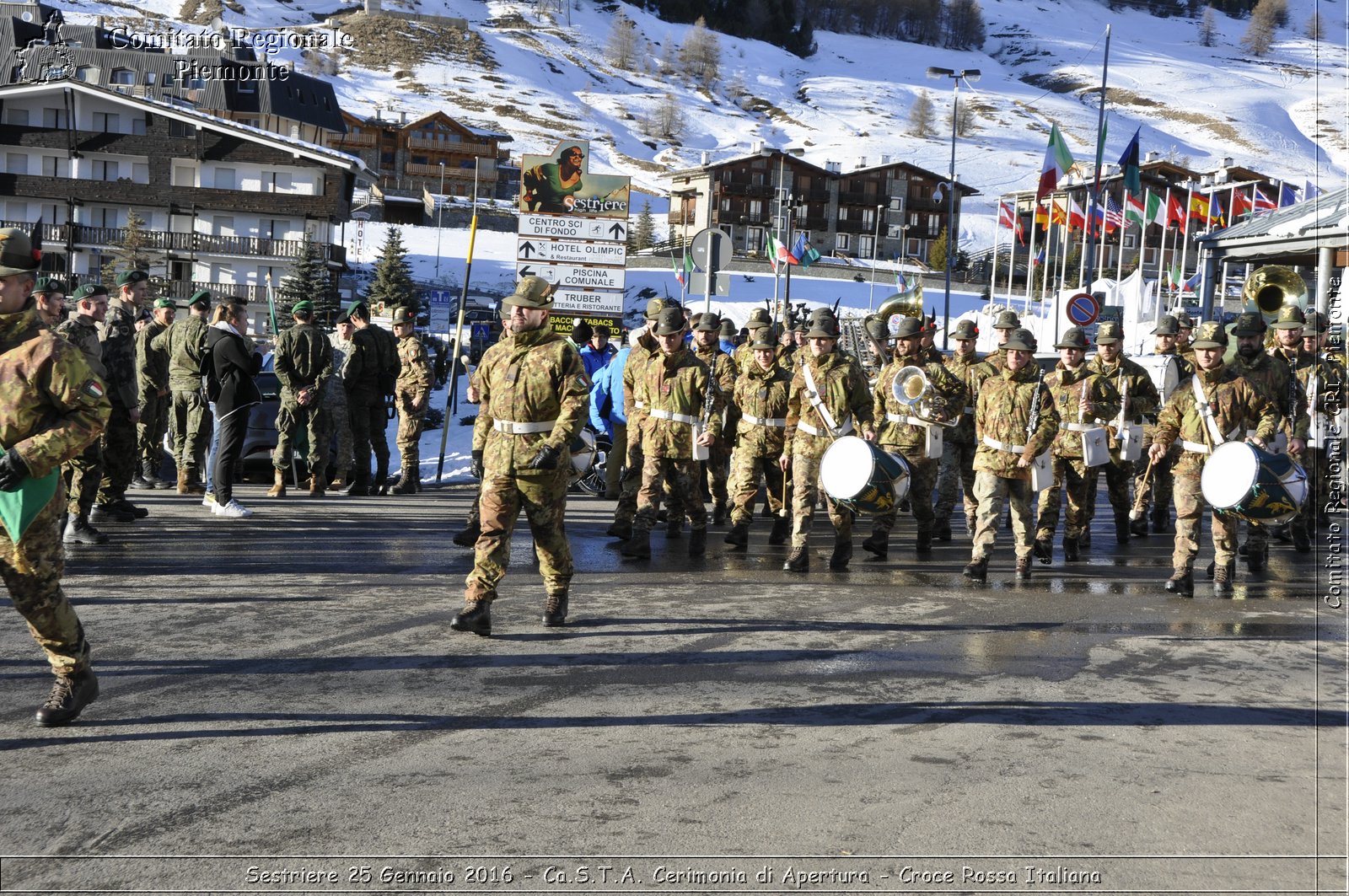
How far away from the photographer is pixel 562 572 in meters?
8.27

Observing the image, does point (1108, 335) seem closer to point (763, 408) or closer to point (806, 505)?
point (763, 408)

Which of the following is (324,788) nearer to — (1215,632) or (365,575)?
(365,575)

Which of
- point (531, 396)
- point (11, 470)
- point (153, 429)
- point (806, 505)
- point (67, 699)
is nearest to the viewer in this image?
point (11, 470)

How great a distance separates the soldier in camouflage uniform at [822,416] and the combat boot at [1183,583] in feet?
8.21

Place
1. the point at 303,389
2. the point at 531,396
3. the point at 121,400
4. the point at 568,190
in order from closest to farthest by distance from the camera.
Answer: the point at 531,396 < the point at 121,400 < the point at 303,389 < the point at 568,190

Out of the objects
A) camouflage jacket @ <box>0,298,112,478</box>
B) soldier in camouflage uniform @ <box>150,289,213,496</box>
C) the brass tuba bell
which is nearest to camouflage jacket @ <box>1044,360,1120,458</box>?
soldier in camouflage uniform @ <box>150,289,213,496</box>

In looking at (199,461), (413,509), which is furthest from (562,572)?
(199,461)

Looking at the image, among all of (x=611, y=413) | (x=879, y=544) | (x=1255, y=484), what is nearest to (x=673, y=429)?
(x=879, y=544)

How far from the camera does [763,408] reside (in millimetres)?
11773

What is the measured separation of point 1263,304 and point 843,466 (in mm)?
12089

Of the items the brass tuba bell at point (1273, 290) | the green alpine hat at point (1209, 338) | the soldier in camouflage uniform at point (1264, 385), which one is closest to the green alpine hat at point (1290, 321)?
the soldier in camouflage uniform at point (1264, 385)

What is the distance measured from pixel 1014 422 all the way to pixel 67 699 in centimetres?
718

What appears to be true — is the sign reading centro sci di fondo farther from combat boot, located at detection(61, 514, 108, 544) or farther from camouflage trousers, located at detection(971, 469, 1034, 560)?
camouflage trousers, located at detection(971, 469, 1034, 560)

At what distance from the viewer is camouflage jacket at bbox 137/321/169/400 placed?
1379cm
